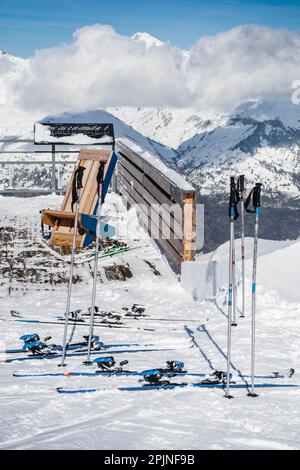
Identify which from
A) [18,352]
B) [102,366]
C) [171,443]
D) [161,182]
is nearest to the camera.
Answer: [171,443]

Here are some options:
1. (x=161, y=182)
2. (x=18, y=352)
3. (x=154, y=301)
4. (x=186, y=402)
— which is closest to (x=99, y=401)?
(x=186, y=402)

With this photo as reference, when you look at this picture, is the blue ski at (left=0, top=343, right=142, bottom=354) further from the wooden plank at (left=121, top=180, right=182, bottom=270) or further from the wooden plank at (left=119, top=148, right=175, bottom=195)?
the wooden plank at (left=119, top=148, right=175, bottom=195)

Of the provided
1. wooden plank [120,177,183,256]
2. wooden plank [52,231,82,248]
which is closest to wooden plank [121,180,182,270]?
wooden plank [120,177,183,256]

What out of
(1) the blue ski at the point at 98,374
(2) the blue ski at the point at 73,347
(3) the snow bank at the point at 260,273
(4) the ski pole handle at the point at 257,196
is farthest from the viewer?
(3) the snow bank at the point at 260,273

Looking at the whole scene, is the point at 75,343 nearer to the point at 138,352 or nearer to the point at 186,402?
the point at 138,352

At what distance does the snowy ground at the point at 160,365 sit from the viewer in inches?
195

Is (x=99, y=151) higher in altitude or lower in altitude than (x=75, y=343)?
higher

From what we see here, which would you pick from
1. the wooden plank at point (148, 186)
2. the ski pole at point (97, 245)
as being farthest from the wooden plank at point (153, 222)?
the ski pole at point (97, 245)

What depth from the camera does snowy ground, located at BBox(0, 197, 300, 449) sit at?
4.95 m

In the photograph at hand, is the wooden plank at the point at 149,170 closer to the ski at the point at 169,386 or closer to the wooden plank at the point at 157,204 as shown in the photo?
the wooden plank at the point at 157,204

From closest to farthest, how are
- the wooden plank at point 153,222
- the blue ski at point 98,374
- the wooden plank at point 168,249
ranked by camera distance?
1. the blue ski at point 98,374
2. the wooden plank at point 153,222
3. the wooden plank at point 168,249

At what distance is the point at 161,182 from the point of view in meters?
14.0
